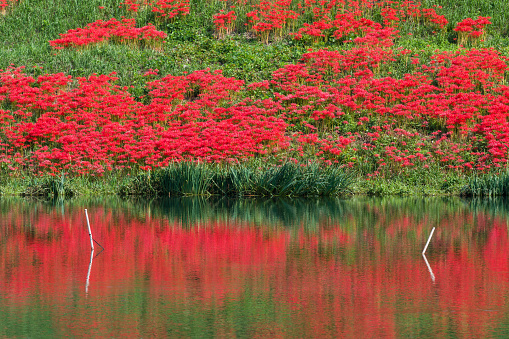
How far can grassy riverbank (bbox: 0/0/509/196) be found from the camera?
77.8 feet

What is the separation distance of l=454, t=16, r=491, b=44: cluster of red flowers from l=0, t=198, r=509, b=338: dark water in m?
15.7

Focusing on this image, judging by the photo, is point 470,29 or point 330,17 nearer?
point 470,29

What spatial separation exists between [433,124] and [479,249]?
1478 centimetres

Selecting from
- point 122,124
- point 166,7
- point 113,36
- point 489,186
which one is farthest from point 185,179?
point 166,7

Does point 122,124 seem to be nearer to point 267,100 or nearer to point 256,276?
point 267,100

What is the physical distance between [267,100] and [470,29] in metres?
10.3

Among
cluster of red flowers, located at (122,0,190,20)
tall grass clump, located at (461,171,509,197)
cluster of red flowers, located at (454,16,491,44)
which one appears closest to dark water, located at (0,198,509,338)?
tall grass clump, located at (461,171,509,197)

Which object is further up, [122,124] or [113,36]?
[113,36]

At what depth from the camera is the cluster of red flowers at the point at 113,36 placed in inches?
1260

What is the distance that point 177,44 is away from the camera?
32.6 meters

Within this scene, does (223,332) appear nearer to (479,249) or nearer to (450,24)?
(479,249)

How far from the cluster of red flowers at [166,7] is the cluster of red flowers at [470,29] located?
1220cm

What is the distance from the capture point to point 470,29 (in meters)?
31.4

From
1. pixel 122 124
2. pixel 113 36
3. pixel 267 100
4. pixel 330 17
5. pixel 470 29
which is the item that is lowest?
pixel 122 124
